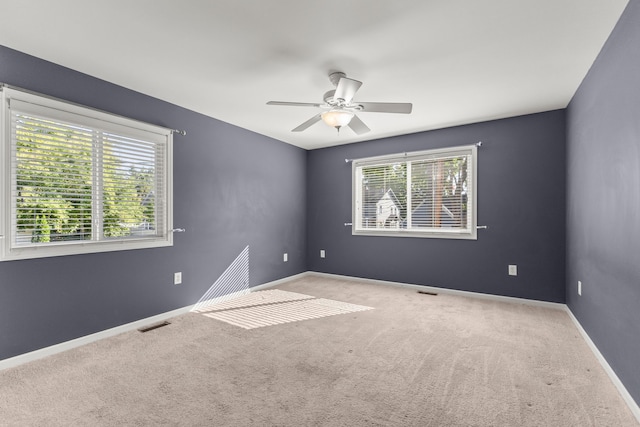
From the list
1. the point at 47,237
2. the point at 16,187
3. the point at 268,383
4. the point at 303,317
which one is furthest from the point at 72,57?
the point at 303,317

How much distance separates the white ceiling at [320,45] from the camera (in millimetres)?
1837

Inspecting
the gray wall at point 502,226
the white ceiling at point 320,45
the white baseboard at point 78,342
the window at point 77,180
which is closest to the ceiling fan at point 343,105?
the white ceiling at point 320,45

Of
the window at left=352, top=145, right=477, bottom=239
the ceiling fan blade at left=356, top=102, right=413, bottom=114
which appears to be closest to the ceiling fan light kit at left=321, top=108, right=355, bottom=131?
the ceiling fan blade at left=356, top=102, right=413, bottom=114

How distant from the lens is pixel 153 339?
2736mm

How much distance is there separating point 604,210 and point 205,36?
3147 mm

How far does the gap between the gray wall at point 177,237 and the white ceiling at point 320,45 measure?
214 mm

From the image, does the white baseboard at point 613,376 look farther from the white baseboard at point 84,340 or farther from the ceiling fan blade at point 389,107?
the white baseboard at point 84,340

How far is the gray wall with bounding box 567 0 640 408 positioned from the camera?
5.83 feet

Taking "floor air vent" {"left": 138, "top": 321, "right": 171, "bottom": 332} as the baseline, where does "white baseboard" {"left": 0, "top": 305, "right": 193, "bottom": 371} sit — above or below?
above

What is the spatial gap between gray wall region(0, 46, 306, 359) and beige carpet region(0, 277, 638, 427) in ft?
1.06

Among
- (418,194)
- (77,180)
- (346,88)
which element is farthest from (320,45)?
(418,194)

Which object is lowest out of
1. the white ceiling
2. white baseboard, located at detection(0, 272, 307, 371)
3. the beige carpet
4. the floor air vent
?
the floor air vent

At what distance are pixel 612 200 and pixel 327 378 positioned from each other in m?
2.32

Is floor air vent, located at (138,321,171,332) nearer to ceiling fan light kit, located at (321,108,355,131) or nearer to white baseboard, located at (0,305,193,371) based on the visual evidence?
white baseboard, located at (0,305,193,371)
